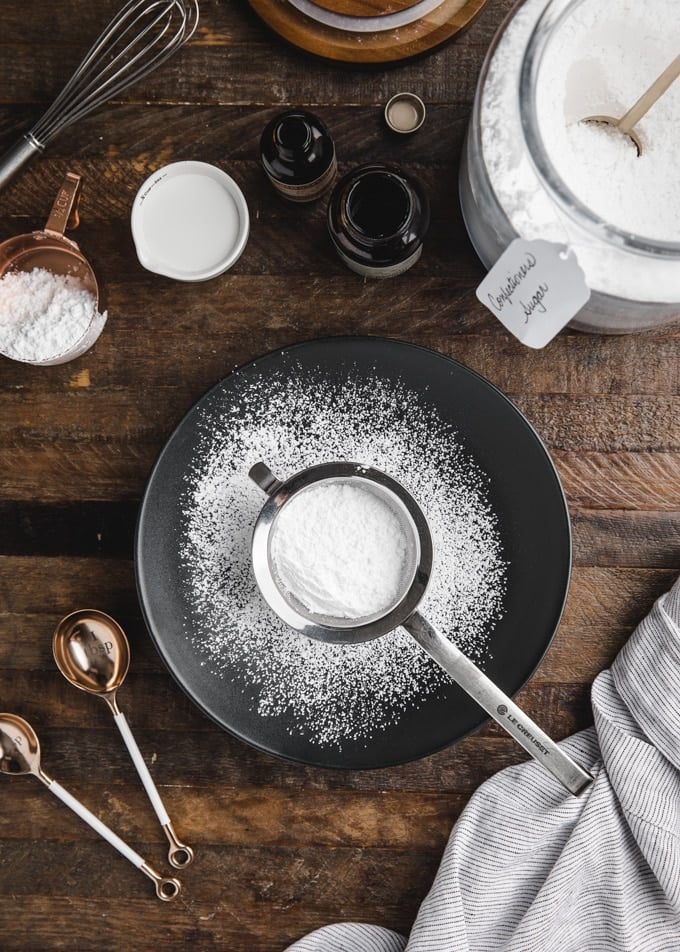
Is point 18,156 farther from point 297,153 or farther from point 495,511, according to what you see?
point 495,511

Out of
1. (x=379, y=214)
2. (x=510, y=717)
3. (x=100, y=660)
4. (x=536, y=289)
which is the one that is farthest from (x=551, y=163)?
(x=100, y=660)

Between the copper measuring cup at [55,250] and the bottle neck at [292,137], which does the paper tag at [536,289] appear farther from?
the copper measuring cup at [55,250]

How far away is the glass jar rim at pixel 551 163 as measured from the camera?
0.53m

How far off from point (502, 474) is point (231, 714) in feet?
1.16

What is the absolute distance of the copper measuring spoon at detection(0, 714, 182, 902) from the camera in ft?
2.66

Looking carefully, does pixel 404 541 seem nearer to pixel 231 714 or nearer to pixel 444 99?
pixel 231 714

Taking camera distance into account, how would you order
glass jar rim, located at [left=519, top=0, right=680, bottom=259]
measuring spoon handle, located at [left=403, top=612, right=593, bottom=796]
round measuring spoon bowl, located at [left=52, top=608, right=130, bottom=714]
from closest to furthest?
glass jar rim, located at [left=519, top=0, right=680, bottom=259] < measuring spoon handle, located at [left=403, top=612, right=593, bottom=796] < round measuring spoon bowl, located at [left=52, top=608, right=130, bottom=714]

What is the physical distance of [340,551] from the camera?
732 mm

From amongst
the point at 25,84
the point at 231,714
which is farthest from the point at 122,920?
the point at 25,84

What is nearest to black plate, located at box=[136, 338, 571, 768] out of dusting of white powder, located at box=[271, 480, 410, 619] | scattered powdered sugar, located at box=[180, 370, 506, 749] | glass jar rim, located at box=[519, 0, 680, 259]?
scattered powdered sugar, located at box=[180, 370, 506, 749]

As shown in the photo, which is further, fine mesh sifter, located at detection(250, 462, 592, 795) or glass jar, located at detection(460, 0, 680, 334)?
fine mesh sifter, located at detection(250, 462, 592, 795)

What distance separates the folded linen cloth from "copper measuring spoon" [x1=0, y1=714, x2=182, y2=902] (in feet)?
0.87

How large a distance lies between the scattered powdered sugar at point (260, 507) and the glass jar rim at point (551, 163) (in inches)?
10.6

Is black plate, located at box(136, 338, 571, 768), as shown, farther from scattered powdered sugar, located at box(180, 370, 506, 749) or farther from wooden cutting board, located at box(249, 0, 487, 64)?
wooden cutting board, located at box(249, 0, 487, 64)
